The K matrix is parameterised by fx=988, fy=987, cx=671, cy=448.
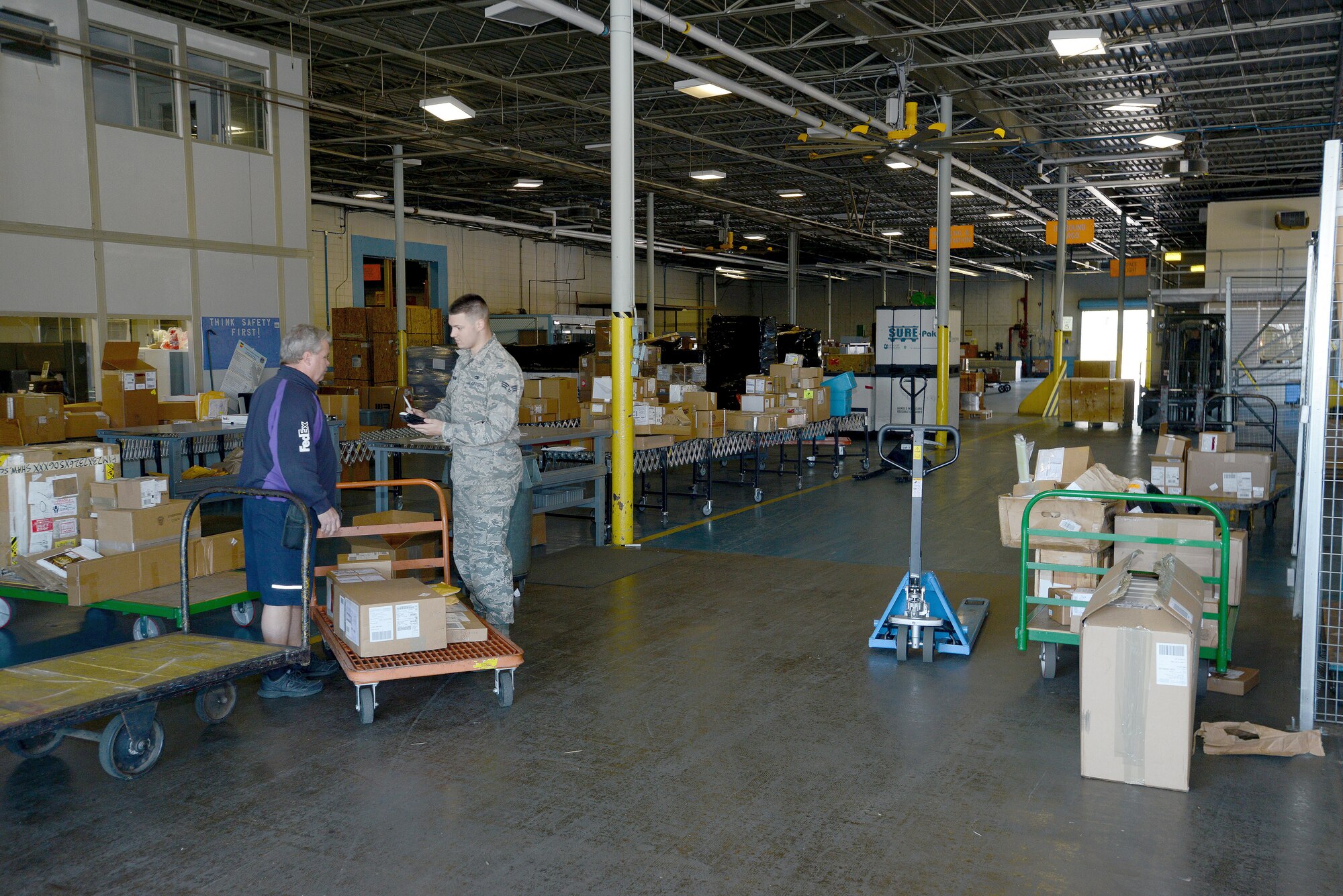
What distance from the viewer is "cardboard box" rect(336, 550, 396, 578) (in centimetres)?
525

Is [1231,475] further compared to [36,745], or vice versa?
[1231,475]

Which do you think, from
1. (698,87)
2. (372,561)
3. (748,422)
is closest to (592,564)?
(372,561)

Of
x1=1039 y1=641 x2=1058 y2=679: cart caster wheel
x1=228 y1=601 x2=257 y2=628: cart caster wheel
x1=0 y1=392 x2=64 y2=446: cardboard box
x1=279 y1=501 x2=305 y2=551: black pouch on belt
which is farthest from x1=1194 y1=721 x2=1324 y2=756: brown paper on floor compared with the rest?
x1=0 y1=392 x2=64 y2=446: cardboard box

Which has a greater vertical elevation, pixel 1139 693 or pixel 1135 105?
pixel 1135 105

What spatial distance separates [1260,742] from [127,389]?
395 inches

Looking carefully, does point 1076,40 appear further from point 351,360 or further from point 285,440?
Answer: point 351,360

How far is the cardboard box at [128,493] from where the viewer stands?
574 cm

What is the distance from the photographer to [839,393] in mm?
13945

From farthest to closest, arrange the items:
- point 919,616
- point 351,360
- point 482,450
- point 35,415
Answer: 1. point 351,360
2. point 35,415
3. point 919,616
4. point 482,450

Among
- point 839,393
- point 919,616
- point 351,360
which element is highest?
point 351,360

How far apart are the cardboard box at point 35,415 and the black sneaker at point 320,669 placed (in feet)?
17.0

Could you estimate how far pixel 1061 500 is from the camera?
5070mm

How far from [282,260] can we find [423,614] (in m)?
10.4

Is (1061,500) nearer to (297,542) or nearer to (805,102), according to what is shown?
(297,542)
